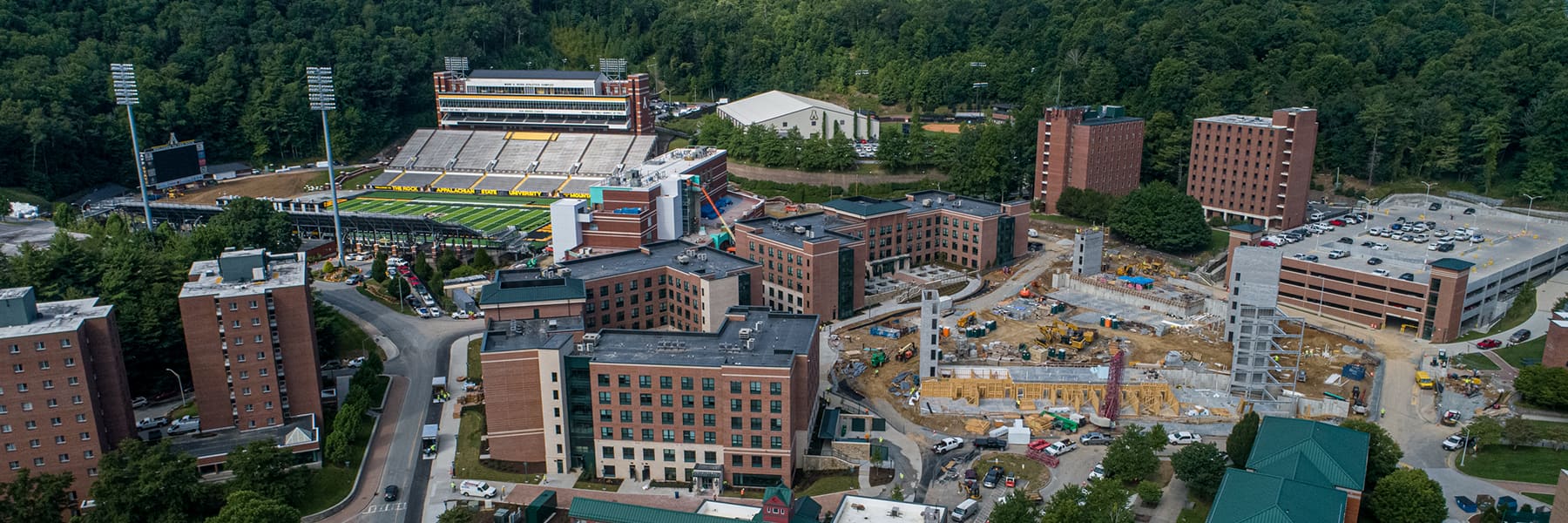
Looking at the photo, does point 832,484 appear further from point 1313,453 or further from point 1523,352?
point 1523,352

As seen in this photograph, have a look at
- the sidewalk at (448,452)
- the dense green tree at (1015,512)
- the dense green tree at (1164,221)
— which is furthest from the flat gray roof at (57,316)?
the dense green tree at (1164,221)

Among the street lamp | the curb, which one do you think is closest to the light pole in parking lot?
the curb

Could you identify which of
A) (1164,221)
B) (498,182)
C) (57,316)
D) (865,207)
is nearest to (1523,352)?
(1164,221)

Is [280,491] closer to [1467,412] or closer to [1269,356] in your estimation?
[1269,356]

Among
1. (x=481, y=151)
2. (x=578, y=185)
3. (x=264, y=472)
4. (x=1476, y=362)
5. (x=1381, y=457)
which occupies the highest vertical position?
(x=481, y=151)

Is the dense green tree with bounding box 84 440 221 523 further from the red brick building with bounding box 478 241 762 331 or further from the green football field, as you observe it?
the green football field
